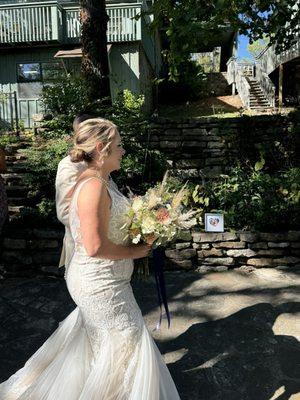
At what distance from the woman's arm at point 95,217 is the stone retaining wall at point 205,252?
3.31m

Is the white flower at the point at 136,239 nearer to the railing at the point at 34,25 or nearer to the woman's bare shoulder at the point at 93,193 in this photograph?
the woman's bare shoulder at the point at 93,193

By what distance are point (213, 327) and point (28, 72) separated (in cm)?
1528

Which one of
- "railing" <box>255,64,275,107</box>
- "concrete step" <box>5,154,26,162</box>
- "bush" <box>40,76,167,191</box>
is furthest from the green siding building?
"concrete step" <box>5,154,26,162</box>

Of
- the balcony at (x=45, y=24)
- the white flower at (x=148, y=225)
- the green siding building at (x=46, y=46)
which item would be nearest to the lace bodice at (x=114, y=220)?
the white flower at (x=148, y=225)

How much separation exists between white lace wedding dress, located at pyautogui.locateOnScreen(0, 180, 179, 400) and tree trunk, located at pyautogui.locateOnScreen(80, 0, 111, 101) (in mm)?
6254

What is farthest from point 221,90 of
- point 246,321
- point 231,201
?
point 246,321

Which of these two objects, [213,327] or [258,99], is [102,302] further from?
[258,99]

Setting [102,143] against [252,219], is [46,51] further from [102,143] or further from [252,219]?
[102,143]

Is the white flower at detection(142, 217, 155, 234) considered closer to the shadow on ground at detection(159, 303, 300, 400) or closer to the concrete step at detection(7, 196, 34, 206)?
the shadow on ground at detection(159, 303, 300, 400)

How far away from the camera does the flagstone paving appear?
3.21m

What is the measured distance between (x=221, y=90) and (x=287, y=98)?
6203 millimetres

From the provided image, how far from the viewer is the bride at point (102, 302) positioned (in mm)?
2221

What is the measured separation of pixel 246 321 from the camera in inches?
162

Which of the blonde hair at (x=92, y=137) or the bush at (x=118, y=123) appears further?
the bush at (x=118, y=123)
